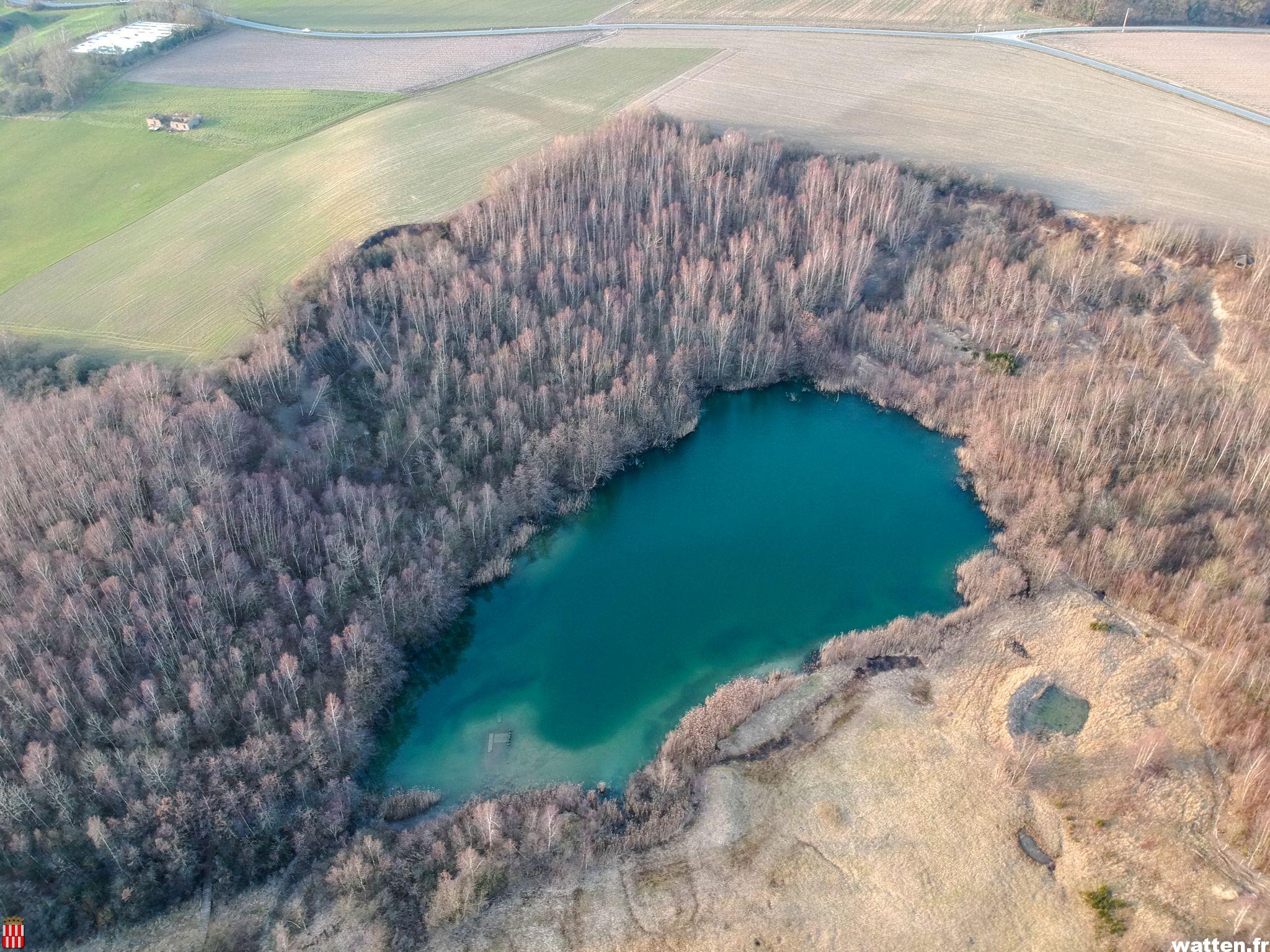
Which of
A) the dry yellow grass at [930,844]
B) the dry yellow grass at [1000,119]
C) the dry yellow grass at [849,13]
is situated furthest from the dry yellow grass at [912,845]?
the dry yellow grass at [849,13]

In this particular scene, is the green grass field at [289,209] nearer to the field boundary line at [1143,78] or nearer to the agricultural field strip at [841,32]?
the agricultural field strip at [841,32]

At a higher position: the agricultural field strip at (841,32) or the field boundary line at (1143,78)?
the agricultural field strip at (841,32)

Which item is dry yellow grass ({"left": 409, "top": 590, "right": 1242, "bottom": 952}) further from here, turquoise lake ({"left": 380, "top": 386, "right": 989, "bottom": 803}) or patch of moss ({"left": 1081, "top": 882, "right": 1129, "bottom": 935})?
turquoise lake ({"left": 380, "top": 386, "right": 989, "bottom": 803})

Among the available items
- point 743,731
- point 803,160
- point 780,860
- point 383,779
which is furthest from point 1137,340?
point 383,779

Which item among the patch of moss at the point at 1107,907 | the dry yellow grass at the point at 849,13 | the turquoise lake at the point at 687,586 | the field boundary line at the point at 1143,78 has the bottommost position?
the patch of moss at the point at 1107,907

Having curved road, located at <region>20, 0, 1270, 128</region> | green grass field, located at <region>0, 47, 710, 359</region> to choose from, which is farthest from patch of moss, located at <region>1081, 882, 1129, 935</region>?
curved road, located at <region>20, 0, 1270, 128</region>

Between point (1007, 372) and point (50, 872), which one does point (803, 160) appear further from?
point (50, 872)
